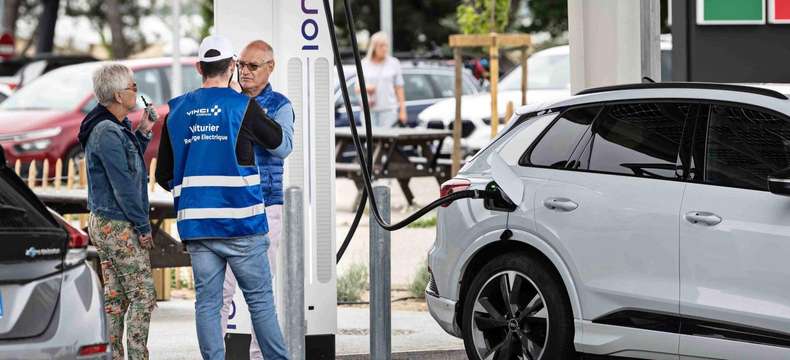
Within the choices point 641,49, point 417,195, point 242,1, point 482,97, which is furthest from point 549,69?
point 242,1

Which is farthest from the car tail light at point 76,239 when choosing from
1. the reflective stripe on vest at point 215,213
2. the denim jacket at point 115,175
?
the denim jacket at point 115,175

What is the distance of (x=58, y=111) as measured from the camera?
19469mm

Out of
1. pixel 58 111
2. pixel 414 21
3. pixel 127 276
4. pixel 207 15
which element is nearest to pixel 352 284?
pixel 127 276

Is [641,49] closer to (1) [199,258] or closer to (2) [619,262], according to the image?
(2) [619,262]

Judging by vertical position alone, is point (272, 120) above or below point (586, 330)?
above

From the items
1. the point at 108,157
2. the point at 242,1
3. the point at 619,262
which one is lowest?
the point at 619,262

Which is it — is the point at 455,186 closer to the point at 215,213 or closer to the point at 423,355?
the point at 423,355

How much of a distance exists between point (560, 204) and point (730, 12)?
10.3 ft

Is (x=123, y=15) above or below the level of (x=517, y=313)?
above

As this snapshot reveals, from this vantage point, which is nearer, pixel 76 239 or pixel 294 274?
pixel 76 239

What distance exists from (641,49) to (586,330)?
3053 millimetres

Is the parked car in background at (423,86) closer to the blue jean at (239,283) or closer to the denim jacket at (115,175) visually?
the denim jacket at (115,175)

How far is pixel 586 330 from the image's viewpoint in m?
7.68

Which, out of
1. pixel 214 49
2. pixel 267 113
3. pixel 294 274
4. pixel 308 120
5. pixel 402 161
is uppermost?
pixel 214 49
